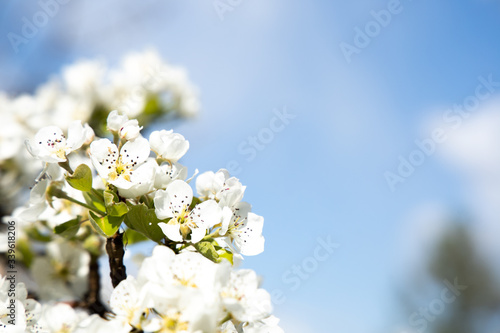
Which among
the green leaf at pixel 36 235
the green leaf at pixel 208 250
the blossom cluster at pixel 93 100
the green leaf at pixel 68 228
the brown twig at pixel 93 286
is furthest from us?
the blossom cluster at pixel 93 100

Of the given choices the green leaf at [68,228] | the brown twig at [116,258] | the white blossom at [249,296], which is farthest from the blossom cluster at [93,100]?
the white blossom at [249,296]

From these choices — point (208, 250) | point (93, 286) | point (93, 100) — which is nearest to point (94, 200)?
point (208, 250)

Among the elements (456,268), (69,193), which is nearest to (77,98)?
(69,193)

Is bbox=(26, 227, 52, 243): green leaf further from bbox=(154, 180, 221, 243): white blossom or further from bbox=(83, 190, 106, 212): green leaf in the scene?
bbox=(154, 180, 221, 243): white blossom

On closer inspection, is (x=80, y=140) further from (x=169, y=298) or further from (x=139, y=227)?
(x=169, y=298)

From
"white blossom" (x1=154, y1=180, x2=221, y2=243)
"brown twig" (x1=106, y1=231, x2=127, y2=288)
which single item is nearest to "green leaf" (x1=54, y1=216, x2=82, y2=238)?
"brown twig" (x1=106, y1=231, x2=127, y2=288)

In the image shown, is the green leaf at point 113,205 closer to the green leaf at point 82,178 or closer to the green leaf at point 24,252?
the green leaf at point 82,178

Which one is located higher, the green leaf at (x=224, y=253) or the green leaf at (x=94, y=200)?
the green leaf at (x=94, y=200)
